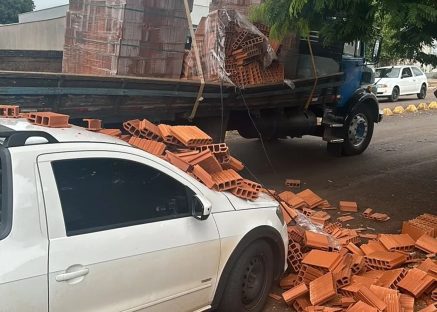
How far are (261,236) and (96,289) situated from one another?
1.48 meters

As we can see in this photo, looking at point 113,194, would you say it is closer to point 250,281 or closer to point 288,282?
point 250,281

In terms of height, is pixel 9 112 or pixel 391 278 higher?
pixel 9 112

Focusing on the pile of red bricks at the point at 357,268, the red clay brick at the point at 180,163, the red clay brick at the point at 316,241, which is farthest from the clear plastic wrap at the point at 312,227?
the red clay brick at the point at 180,163

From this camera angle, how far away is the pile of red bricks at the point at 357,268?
4.18 metres

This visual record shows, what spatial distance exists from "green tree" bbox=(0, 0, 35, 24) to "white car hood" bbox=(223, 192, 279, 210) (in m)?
35.0

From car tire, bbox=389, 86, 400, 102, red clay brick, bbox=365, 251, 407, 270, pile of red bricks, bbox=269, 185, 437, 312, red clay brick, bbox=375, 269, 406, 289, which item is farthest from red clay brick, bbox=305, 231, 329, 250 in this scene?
car tire, bbox=389, 86, 400, 102

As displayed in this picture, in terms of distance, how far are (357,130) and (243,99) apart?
12.4ft

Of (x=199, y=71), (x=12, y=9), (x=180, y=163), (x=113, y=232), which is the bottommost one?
(x=113, y=232)

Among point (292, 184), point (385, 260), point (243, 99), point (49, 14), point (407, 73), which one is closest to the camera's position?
point (385, 260)

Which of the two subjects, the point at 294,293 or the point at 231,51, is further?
the point at 231,51

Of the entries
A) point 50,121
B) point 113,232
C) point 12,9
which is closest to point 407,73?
point 50,121

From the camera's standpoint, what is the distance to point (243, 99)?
24.3 ft

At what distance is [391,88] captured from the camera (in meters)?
21.1

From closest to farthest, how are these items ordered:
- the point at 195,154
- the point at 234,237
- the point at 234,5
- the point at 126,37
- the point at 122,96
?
the point at 234,237
the point at 195,154
the point at 122,96
the point at 126,37
the point at 234,5
